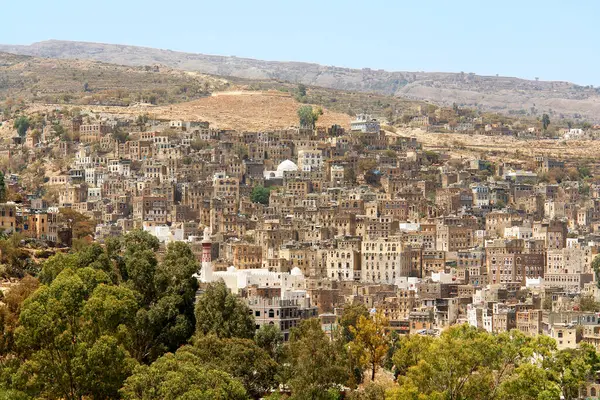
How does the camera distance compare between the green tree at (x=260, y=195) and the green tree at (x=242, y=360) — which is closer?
the green tree at (x=242, y=360)

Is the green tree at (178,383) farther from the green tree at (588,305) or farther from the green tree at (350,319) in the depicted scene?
the green tree at (588,305)

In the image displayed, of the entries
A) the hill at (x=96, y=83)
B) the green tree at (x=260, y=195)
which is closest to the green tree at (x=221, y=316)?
the green tree at (x=260, y=195)

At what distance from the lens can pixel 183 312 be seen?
58094 millimetres

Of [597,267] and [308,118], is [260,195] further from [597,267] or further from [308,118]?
[308,118]

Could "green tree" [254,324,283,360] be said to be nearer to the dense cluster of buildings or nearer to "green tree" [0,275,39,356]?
the dense cluster of buildings

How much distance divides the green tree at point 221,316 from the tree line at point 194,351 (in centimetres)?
5

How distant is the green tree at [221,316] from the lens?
5659cm

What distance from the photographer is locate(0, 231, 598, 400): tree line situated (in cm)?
4512

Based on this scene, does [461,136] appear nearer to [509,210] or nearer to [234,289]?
[509,210]

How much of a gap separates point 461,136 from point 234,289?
76.6 metres

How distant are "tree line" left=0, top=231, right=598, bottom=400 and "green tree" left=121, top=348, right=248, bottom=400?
1.6 inches

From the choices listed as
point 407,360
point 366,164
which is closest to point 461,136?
point 366,164

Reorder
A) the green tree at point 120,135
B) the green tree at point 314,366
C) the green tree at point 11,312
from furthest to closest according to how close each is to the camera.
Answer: the green tree at point 120,135 → the green tree at point 314,366 → the green tree at point 11,312

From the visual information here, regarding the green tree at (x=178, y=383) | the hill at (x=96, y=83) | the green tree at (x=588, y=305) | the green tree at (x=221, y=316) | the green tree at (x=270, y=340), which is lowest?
the green tree at (x=588, y=305)
